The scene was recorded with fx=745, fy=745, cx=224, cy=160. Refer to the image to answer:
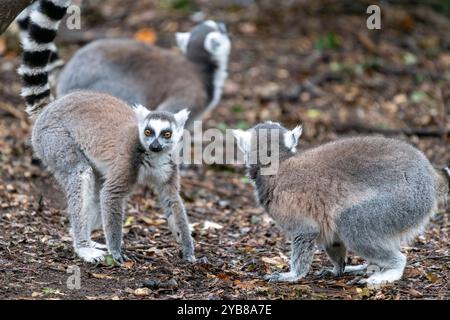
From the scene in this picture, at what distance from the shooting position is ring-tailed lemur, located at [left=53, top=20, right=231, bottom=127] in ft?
35.6

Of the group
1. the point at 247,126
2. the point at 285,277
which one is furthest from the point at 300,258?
the point at 247,126

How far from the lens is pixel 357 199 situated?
6398 millimetres

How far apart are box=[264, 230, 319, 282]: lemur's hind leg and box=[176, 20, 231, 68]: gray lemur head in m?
5.26

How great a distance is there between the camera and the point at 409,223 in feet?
21.1

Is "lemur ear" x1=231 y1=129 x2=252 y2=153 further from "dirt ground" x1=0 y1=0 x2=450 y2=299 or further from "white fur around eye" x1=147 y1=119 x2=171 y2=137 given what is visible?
"dirt ground" x1=0 y1=0 x2=450 y2=299

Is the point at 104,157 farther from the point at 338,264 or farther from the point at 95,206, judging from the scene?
the point at 338,264

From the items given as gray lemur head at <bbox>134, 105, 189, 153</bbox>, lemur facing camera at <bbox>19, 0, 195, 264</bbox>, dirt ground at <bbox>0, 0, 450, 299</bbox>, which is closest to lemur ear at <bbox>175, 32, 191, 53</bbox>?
dirt ground at <bbox>0, 0, 450, 299</bbox>

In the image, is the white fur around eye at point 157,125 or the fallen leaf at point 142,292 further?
the white fur around eye at point 157,125

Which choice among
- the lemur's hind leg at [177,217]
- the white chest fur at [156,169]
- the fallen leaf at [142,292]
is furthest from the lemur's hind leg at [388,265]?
the white chest fur at [156,169]

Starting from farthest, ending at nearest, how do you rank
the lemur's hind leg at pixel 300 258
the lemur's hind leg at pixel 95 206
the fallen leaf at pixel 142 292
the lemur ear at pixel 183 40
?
the lemur ear at pixel 183 40
the lemur's hind leg at pixel 95 206
the lemur's hind leg at pixel 300 258
the fallen leaf at pixel 142 292

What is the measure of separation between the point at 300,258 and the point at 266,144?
1133mm

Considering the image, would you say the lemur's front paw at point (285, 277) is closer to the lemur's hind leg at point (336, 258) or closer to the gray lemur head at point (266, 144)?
the lemur's hind leg at point (336, 258)

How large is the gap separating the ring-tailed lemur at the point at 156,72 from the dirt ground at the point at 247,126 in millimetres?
1112

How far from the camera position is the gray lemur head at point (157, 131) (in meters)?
6.98
